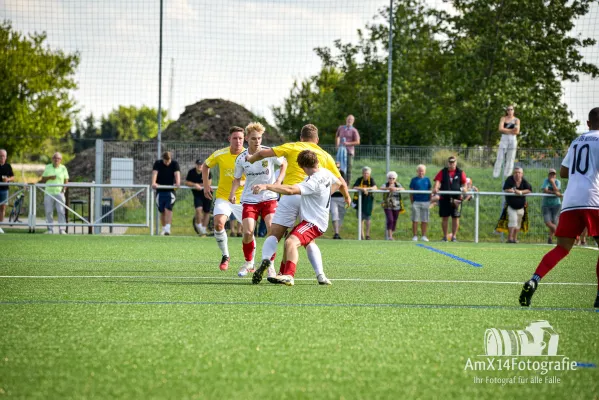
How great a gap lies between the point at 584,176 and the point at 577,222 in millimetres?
418

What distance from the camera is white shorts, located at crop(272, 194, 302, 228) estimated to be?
9.18m

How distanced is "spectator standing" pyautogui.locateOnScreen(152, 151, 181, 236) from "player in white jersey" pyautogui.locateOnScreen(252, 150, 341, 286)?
1150 cm

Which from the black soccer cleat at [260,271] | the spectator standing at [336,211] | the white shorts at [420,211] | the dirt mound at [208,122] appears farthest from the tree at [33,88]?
the black soccer cleat at [260,271]

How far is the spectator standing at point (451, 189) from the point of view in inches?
779

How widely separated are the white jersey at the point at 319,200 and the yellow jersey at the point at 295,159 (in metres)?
0.35

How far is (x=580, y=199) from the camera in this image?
732cm

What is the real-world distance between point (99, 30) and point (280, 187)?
15077 millimetres

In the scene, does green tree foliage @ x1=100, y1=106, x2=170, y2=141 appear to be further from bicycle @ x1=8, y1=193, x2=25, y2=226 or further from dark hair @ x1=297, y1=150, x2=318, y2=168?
dark hair @ x1=297, y1=150, x2=318, y2=168

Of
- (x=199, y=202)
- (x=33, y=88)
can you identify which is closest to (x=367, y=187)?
(x=199, y=202)

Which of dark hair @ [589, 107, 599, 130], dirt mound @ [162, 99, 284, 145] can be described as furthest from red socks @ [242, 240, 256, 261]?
dirt mound @ [162, 99, 284, 145]

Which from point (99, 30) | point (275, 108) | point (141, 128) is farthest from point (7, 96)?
point (141, 128)

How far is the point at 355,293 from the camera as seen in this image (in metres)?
8.12

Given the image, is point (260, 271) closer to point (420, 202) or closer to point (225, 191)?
point (225, 191)

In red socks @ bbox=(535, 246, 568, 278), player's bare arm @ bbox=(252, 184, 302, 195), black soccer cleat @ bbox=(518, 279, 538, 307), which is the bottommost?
black soccer cleat @ bbox=(518, 279, 538, 307)
